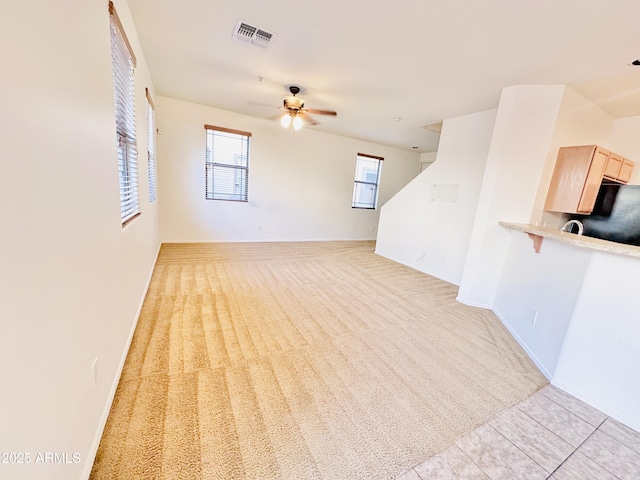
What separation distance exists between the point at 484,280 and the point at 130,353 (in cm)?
385

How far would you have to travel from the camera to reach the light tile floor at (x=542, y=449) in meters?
1.25

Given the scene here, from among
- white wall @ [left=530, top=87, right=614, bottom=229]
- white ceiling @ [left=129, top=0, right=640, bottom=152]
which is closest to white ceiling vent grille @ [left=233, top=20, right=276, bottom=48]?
white ceiling @ [left=129, top=0, right=640, bottom=152]

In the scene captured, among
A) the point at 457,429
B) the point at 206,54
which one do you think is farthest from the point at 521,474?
the point at 206,54

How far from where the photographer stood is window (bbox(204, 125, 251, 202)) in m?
5.04

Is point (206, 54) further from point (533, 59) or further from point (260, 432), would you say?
point (260, 432)

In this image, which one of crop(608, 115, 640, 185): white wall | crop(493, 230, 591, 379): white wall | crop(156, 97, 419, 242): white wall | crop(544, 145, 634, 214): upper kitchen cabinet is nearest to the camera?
crop(493, 230, 591, 379): white wall

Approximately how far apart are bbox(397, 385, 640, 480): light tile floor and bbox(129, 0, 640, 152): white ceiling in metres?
2.73

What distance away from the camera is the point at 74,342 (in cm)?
99

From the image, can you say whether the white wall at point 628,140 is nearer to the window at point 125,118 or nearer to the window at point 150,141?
the window at point 125,118

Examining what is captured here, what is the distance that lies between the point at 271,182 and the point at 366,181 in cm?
279

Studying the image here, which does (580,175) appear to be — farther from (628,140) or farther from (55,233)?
(55,233)

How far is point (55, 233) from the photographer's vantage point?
0.85 meters

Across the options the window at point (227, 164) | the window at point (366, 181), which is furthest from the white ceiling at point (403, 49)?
the window at point (366, 181)

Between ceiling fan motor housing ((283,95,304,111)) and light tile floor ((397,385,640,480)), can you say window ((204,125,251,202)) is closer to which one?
ceiling fan motor housing ((283,95,304,111))
